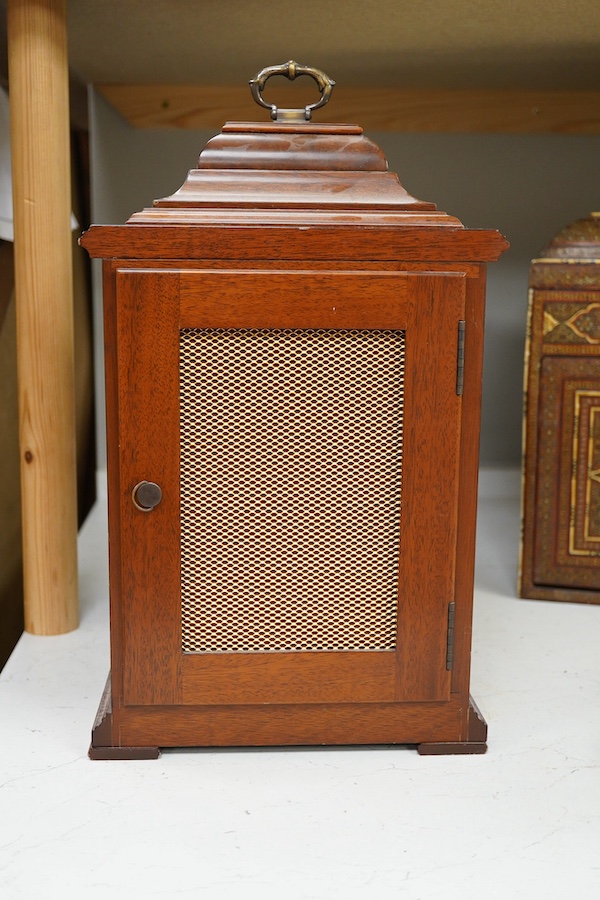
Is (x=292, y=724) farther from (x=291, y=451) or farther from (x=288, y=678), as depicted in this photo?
(x=291, y=451)

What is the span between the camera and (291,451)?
952mm

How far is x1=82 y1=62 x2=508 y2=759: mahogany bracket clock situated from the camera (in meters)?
0.90

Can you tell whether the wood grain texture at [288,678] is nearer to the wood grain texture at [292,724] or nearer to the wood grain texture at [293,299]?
the wood grain texture at [292,724]
